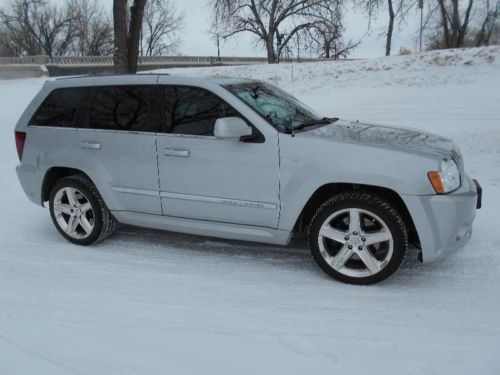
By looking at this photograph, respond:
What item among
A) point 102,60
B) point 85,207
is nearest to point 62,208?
point 85,207

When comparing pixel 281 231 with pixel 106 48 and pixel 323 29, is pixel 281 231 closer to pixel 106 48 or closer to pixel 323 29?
pixel 323 29

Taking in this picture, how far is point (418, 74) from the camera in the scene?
15031 mm

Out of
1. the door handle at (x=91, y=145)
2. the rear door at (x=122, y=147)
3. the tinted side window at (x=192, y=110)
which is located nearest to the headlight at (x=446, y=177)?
the tinted side window at (x=192, y=110)

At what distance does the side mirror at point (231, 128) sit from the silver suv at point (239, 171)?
14 millimetres

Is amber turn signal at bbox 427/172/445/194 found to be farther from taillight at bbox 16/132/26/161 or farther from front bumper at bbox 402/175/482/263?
taillight at bbox 16/132/26/161

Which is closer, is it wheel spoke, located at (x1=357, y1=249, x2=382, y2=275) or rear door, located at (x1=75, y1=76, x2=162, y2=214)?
wheel spoke, located at (x1=357, y1=249, x2=382, y2=275)

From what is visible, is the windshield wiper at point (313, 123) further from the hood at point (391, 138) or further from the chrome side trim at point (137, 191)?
the chrome side trim at point (137, 191)

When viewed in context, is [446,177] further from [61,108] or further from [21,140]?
[21,140]

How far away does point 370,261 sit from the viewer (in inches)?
161

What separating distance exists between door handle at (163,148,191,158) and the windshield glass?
2.23 feet

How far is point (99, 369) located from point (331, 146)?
2.34 m

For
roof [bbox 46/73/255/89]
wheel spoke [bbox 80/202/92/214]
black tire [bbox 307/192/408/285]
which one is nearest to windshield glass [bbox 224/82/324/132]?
roof [bbox 46/73/255/89]

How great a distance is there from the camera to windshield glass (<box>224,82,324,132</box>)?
4492 millimetres

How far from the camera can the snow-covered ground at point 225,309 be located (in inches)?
125
